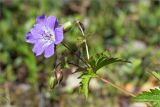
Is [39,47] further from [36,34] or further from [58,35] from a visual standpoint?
[58,35]

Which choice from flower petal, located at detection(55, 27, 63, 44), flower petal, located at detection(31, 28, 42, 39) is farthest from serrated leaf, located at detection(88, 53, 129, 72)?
flower petal, located at detection(31, 28, 42, 39)

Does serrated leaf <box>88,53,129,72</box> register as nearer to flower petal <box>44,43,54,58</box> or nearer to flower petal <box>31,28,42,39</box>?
flower petal <box>44,43,54,58</box>

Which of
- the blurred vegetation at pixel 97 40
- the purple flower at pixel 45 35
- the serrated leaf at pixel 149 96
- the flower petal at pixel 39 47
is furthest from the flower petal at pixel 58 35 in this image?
the blurred vegetation at pixel 97 40

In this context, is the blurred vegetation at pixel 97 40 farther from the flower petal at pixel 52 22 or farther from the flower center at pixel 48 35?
the flower petal at pixel 52 22

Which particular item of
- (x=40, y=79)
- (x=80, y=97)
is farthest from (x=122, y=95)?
(x=40, y=79)

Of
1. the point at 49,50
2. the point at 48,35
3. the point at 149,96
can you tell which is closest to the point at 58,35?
the point at 49,50

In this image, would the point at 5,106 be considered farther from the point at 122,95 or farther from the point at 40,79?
the point at 122,95
